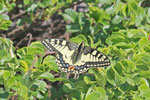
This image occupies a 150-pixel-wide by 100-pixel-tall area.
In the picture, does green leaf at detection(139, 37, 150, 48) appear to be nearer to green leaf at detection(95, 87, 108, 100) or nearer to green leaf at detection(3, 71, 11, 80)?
green leaf at detection(95, 87, 108, 100)

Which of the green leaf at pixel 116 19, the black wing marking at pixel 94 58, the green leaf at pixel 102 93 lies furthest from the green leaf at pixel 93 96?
the green leaf at pixel 116 19

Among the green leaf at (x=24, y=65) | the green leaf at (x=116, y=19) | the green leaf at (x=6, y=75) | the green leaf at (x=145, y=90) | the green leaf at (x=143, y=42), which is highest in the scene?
the green leaf at (x=116, y=19)

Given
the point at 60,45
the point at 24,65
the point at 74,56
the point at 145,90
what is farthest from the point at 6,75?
the point at 145,90

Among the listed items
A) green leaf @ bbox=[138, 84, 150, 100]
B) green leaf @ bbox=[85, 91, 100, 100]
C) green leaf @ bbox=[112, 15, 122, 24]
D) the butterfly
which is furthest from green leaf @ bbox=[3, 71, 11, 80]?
green leaf @ bbox=[112, 15, 122, 24]

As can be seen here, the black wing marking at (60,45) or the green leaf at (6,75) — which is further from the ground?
the black wing marking at (60,45)

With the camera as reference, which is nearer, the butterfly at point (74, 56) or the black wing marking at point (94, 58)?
the black wing marking at point (94, 58)


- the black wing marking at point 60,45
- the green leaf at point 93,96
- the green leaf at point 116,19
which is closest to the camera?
the green leaf at point 93,96

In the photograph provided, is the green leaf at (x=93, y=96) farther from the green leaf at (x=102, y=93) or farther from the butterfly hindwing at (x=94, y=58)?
the butterfly hindwing at (x=94, y=58)

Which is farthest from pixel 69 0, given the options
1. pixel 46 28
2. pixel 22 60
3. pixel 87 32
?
pixel 22 60

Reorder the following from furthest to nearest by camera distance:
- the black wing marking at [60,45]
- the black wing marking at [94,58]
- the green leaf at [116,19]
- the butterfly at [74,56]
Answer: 1. the green leaf at [116,19]
2. the black wing marking at [60,45]
3. the butterfly at [74,56]
4. the black wing marking at [94,58]

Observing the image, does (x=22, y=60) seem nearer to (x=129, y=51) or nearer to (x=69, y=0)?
(x=129, y=51)
